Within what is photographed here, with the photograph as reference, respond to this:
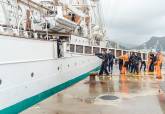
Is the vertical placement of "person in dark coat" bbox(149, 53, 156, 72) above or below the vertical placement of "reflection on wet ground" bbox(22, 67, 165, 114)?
above

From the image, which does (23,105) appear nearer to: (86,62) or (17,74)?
(17,74)

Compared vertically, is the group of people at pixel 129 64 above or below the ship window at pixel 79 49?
below

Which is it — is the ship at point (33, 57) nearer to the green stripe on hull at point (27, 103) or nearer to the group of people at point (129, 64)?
the green stripe on hull at point (27, 103)

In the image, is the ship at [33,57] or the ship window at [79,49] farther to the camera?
the ship window at [79,49]

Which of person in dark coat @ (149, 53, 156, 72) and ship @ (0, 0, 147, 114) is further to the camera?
person in dark coat @ (149, 53, 156, 72)

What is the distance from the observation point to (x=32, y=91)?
1022cm

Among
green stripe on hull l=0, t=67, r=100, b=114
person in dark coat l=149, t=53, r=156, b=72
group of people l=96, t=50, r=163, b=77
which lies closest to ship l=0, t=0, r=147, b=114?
green stripe on hull l=0, t=67, r=100, b=114

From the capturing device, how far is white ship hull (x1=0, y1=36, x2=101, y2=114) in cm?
844

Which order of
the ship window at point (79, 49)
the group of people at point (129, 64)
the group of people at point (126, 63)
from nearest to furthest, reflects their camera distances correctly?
the group of people at point (126, 63)
the group of people at point (129, 64)
the ship window at point (79, 49)

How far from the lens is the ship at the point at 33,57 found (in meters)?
8.66

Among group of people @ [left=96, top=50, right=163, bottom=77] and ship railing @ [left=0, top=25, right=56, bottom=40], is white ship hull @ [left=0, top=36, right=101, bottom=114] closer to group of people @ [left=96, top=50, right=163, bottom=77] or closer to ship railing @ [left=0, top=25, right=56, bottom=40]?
ship railing @ [left=0, top=25, right=56, bottom=40]

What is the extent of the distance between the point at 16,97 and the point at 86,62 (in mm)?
11895

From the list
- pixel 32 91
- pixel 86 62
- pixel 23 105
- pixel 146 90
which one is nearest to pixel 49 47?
pixel 32 91

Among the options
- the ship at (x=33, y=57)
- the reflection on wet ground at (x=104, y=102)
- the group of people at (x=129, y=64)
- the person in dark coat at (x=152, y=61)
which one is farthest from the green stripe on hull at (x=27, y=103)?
the person in dark coat at (x=152, y=61)
